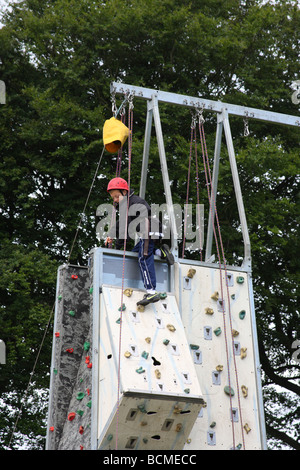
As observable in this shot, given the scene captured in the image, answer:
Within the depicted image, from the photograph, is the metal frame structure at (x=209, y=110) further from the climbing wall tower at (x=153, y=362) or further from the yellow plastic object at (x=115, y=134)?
the climbing wall tower at (x=153, y=362)

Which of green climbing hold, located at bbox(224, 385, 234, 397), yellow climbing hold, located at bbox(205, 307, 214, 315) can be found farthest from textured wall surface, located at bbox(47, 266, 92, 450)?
green climbing hold, located at bbox(224, 385, 234, 397)

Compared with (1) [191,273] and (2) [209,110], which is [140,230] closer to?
(1) [191,273]

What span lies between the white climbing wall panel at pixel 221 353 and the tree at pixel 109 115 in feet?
23.4

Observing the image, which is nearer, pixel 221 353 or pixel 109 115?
pixel 221 353

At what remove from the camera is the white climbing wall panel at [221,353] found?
29.9 feet

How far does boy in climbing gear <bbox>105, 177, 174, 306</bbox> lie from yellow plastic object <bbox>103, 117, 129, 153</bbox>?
95 cm

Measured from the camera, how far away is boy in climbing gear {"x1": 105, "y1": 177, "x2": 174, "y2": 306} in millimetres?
9047

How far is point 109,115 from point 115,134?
803cm

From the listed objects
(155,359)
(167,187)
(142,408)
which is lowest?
(142,408)

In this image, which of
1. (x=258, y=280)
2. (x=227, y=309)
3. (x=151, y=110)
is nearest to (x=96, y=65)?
(x=258, y=280)

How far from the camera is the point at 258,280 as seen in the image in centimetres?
1811

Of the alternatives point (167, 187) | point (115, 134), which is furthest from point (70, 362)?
point (115, 134)

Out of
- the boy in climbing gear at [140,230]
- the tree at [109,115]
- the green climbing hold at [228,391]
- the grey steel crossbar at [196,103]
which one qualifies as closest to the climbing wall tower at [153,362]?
the green climbing hold at [228,391]

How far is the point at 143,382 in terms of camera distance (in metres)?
8.12
